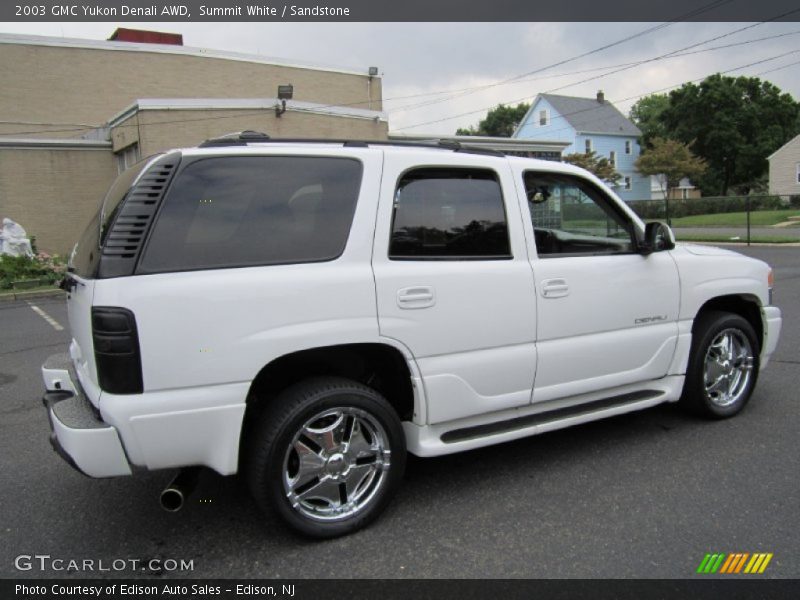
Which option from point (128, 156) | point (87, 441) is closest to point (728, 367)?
point (87, 441)

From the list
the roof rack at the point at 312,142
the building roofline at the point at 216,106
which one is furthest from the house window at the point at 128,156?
the roof rack at the point at 312,142

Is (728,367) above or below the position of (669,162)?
below

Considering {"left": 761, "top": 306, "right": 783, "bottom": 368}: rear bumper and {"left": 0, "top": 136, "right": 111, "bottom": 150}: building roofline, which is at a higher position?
{"left": 0, "top": 136, "right": 111, "bottom": 150}: building roofline

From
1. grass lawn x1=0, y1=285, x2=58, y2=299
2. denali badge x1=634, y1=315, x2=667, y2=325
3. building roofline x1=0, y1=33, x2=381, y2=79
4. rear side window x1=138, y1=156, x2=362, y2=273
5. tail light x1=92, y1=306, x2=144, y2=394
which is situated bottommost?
grass lawn x1=0, y1=285, x2=58, y2=299

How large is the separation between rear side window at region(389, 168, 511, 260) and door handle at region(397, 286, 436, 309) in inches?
7.3

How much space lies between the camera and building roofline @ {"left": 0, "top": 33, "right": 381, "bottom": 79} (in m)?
22.3

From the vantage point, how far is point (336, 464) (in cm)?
302

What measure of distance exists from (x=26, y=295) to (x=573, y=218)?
14092 mm

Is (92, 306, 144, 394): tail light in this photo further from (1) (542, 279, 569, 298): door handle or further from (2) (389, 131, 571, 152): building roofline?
(2) (389, 131, 571, 152): building roofline

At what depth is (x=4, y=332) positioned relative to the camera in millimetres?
9359

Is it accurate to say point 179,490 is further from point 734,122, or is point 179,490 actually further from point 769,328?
point 734,122

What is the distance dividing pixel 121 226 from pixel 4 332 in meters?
8.25

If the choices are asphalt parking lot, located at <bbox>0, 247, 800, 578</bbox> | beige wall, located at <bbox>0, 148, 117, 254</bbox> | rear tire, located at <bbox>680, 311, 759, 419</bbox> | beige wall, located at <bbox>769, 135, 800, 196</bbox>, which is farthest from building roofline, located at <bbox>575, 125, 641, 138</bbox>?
asphalt parking lot, located at <bbox>0, 247, 800, 578</bbox>

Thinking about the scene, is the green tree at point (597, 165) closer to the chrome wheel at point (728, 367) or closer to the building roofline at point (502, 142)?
the building roofline at point (502, 142)
